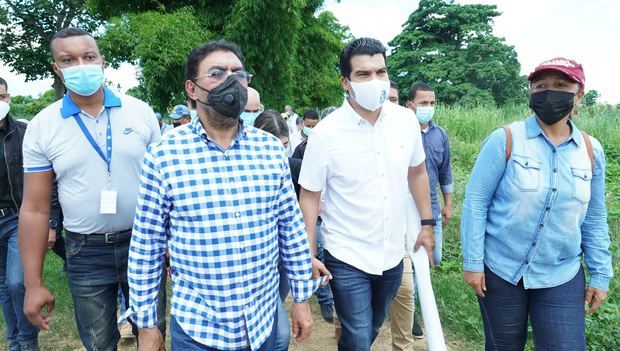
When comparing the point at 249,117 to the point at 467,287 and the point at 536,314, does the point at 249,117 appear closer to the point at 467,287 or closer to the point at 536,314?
the point at 536,314

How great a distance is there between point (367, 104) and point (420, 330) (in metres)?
2.34

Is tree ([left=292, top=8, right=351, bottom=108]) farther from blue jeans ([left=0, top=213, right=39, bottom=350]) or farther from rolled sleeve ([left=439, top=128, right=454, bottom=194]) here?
blue jeans ([left=0, top=213, right=39, bottom=350])

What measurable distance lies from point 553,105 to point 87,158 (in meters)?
2.47

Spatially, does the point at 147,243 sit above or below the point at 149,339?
above

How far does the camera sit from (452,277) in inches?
193

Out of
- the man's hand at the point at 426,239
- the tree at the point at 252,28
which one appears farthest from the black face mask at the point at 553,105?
the tree at the point at 252,28

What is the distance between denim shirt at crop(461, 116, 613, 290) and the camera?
2350mm

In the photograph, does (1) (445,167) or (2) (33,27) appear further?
(2) (33,27)

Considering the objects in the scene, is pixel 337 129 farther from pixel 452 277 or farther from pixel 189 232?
pixel 452 277

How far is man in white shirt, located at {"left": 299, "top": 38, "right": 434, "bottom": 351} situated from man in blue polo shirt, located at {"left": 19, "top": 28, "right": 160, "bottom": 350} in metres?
1.00

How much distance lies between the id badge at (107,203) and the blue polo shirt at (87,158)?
0.12 ft

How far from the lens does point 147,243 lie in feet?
5.98

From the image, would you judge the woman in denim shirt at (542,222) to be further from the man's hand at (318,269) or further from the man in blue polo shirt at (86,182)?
the man in blue polo shirt at (86,182)

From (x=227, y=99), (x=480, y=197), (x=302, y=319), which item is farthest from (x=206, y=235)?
(x=480, y=197)
